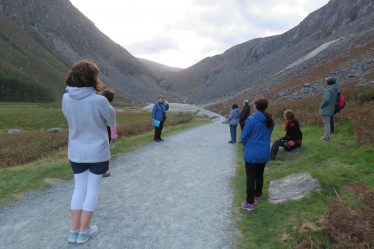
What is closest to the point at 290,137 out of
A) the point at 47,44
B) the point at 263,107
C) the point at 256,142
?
the point at 263,107

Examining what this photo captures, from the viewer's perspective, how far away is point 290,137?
14133mm

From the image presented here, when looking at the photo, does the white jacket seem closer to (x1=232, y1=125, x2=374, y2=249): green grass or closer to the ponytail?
(x1=232, y1=125, x2=374, y2=249): green grass

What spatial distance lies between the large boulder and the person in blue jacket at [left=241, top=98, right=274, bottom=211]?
2.80 ft

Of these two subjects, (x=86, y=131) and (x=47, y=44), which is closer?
(x=86, y=131)

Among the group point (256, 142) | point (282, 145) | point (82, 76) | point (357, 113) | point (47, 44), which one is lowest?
point (282, 145)

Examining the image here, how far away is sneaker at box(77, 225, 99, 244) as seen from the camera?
23.0 ft

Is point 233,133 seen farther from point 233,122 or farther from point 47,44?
point 47,44

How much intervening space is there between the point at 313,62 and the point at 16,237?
75.6 m

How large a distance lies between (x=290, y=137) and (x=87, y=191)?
30.0 feet

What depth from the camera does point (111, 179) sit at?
12.3m

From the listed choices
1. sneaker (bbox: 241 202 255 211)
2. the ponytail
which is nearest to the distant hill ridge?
the ponytail

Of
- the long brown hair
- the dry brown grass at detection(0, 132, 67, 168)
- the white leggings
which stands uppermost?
the long brown hair

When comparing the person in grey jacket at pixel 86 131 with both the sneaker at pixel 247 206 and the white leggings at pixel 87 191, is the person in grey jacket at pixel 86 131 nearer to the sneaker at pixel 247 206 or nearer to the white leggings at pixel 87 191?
the white leggings at pixel 87 191

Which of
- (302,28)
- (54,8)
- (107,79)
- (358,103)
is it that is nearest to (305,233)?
(358,103)
